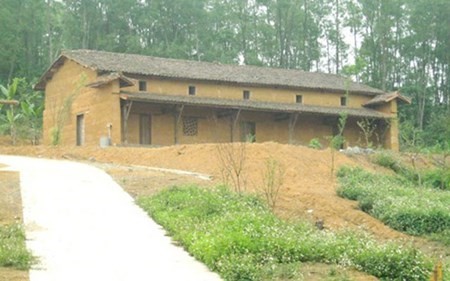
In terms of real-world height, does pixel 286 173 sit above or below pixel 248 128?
below

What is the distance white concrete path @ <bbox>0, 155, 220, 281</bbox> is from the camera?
9.98 m

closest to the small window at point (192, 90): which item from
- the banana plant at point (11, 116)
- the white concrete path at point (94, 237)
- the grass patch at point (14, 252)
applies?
the banana plant at point (11, 116)

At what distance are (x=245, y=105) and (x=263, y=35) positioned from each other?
102 feet

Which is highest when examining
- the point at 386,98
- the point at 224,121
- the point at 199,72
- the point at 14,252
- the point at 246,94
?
the point at 199,72

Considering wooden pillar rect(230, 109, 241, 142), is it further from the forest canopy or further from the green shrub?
the forest canopy

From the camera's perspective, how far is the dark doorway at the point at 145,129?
119ft

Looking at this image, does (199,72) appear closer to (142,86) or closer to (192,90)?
(192,90)

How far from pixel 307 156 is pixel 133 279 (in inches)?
642

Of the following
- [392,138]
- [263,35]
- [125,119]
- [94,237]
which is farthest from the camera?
[263,35]

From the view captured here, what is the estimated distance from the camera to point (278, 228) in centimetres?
1183

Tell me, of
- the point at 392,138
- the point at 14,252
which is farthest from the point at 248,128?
the point at 14,252

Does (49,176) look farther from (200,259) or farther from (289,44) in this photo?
(289,44)

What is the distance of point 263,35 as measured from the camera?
67250 mm

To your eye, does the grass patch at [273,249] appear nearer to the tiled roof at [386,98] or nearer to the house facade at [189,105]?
the house facade at [189,105]
